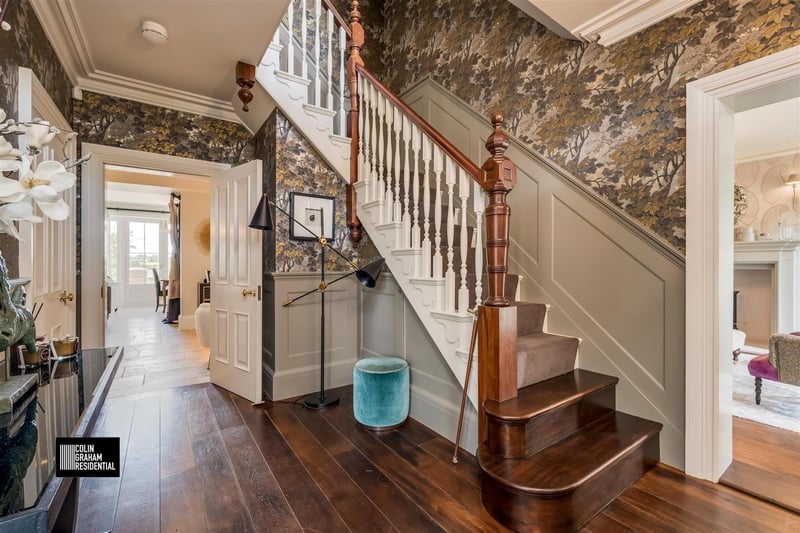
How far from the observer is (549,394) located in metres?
1.96

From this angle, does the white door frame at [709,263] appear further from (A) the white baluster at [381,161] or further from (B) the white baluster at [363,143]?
(B) the white baluster at [363,143]

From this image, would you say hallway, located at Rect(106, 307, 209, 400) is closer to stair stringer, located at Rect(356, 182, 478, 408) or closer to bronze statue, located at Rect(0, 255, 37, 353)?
stair stringer, located at Rect(356, 182, 478, 408)

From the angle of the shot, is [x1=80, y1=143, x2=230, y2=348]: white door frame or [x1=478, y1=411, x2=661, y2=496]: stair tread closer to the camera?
[x1=478, y1=411, x2=661, y2=496]: stair tread

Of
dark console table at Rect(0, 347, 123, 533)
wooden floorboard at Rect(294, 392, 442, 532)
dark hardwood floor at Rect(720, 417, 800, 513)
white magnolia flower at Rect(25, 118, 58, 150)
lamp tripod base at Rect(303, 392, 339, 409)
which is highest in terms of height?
A: white magnolia flower at Rect(25, 118, 58, 150)

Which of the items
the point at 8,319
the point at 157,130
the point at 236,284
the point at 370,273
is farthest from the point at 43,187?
the point at 157,130

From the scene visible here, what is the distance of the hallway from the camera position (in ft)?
11.2

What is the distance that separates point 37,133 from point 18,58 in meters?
1.51

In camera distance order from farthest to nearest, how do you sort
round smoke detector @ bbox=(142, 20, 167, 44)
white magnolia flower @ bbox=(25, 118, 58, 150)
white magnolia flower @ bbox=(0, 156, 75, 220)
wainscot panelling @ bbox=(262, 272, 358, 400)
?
wainscot panelling @ bbox=(262, 272, 358, 400), round smoke detector @ bbox=(142, 20, 167, 44), white magnolia flower @ bbox=(25, 118, 58, 150), white magnolia flower @ bbox=(0, 156, 75, 220)

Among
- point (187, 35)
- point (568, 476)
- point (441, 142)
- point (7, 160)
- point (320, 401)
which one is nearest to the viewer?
point (7, 160)

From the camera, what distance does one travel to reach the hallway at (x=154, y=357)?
342 cm

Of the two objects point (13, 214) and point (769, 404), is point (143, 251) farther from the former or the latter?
point (769, 404)

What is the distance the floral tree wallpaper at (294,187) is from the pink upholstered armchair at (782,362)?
330 centimetres

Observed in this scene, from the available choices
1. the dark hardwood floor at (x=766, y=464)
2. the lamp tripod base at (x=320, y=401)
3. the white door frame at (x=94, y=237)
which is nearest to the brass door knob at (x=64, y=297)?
the white door frame at (x=94, y=237)

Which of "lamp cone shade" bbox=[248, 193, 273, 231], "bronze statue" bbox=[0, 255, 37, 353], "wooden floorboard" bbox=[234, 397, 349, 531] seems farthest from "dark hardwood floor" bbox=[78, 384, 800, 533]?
"lamp cone shade" bbox=[248, 193, 273, 231]
